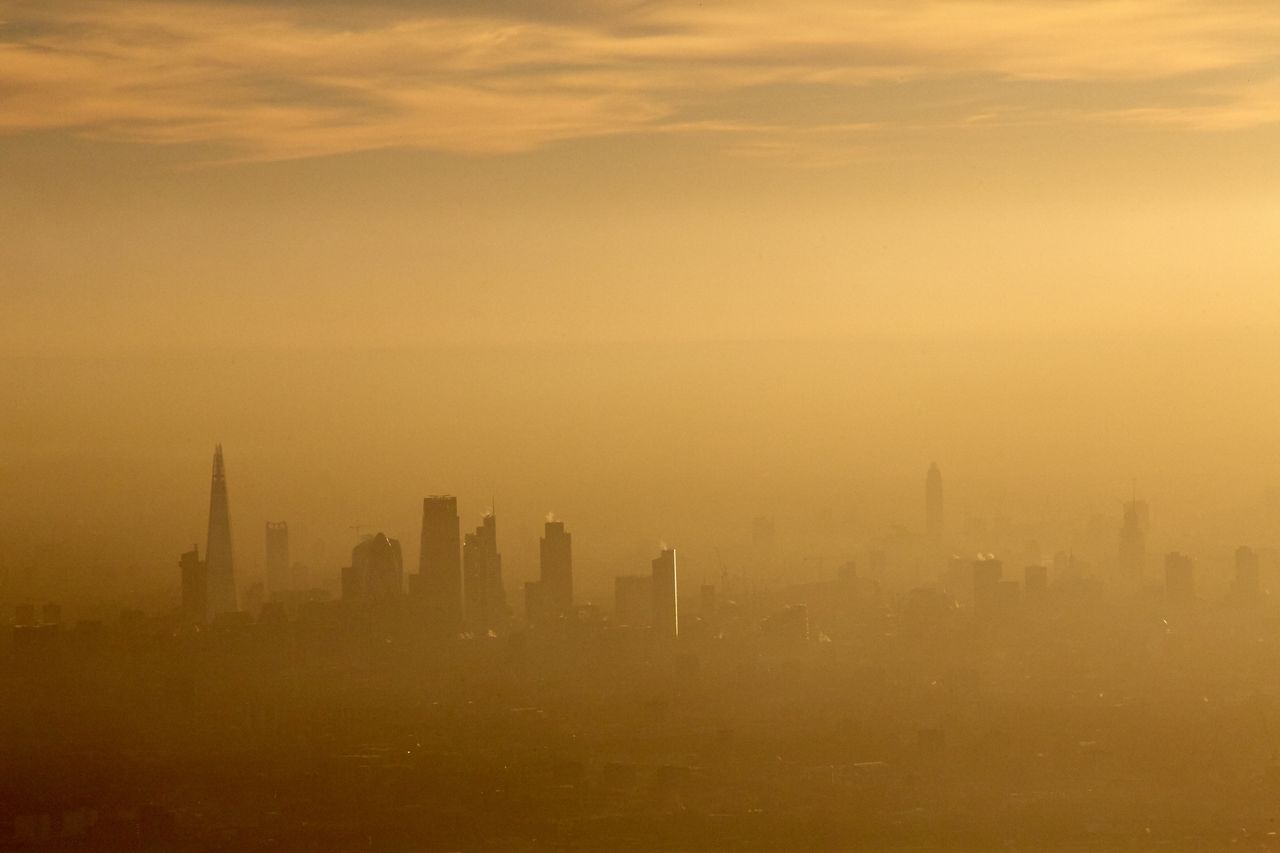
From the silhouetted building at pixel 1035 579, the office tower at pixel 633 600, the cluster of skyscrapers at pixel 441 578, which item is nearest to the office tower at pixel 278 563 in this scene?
the cluster of skyscrapers at pixel 441 578

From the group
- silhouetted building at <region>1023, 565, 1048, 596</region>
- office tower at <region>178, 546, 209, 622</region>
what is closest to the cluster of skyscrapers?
office tower at <region>178, 546, 209, 622</region>

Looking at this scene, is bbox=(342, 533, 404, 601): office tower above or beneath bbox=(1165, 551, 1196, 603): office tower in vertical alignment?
above

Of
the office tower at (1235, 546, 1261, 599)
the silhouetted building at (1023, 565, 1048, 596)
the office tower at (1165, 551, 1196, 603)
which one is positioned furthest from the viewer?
the silhouetted building at (1023, 565, 1048, 596)

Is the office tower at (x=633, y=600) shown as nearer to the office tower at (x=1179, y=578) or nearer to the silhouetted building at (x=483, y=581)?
the silhouetted building at (x=483, y=581)

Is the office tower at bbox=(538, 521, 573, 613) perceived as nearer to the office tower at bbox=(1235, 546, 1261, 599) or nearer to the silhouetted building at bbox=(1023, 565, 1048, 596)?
the silhouetted building at bbox=(1023, 565, 1048, 596)

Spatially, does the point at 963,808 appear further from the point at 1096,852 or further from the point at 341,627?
the point at 341,627

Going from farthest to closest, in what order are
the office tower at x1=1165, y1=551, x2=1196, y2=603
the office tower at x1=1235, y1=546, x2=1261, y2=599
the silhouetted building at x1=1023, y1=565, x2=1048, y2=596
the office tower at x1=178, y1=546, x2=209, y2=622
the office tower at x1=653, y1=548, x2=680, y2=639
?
1. the silhouetted building at x1=1023, y1=565, x2=1048, y2=596
2. the office tower at x1=1165, y1=551, x2=1196, y2=603
3. the office tower at x1=1235, y1=546, x2=1261, y2=599
4. the office tower at x1=653, y1=548, x2=680, y2=639
5. the office tower at x1=178, y1=546, x2=209, y2=622
